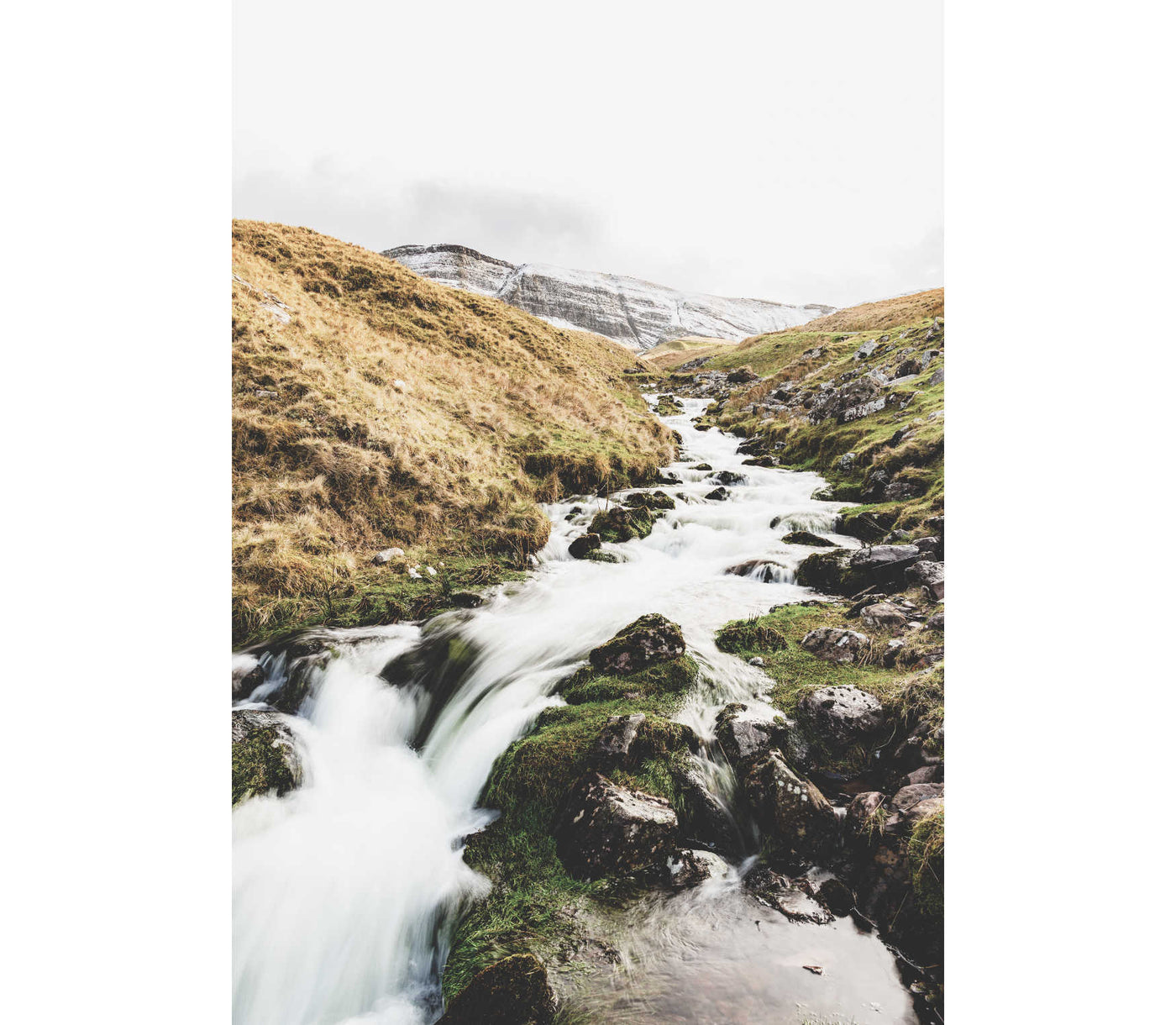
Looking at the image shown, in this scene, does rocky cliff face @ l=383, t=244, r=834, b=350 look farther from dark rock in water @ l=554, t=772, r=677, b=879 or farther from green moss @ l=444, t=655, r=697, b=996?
dark rock in water @ l=554, t=772, r=677, b=879

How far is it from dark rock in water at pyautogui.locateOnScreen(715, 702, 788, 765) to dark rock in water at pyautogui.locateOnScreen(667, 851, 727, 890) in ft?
2.45

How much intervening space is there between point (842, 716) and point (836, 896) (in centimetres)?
140

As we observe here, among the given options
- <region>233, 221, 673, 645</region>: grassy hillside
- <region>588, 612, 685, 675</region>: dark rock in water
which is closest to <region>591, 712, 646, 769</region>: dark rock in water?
<region>588, 612, 685, 675</region>: dark rock in water

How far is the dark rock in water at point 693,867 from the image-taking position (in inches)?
127

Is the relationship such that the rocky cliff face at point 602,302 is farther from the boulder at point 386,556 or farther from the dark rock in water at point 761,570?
the dark rock in water at point 761,570

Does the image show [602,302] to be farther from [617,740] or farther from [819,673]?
[617,740]

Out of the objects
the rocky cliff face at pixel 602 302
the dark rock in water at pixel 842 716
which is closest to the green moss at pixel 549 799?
the dark rock in water at pixel 842 716
